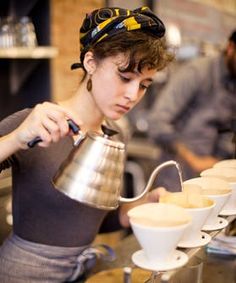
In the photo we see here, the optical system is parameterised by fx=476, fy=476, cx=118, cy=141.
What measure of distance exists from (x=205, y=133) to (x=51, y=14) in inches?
40.9

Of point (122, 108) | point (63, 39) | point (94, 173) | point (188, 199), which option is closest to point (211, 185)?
point (188, 199)

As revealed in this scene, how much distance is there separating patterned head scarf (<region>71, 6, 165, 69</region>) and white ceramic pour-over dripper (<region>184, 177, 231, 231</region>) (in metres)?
0.34

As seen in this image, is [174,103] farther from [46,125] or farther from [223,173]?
[46,125]

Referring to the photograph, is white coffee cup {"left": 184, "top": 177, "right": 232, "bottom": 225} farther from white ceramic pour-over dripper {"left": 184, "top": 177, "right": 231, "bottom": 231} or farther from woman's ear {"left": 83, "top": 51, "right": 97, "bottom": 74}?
woman's ear {"left": 83, "top": 51, "right": 97, "bottom": 74}

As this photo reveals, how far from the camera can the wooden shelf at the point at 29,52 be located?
2.17m

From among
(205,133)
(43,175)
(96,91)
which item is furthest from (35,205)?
(205,133)

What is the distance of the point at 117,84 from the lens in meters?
1.02

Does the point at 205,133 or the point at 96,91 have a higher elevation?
the point at 96,91

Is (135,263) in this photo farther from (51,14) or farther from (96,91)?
(51,14)

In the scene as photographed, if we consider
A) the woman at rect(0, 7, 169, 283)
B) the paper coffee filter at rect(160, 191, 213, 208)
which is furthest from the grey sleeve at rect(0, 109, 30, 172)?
the paper coffee filter at rect(160, 191, 213, 208)

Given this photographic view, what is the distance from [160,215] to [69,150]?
1.44 ft

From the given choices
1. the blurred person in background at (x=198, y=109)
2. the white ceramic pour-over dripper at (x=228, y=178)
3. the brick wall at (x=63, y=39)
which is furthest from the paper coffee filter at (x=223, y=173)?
the brick wall at (x=63, y=39)

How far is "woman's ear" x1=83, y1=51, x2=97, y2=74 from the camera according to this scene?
1054mm

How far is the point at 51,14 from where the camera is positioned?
8.34 feet
